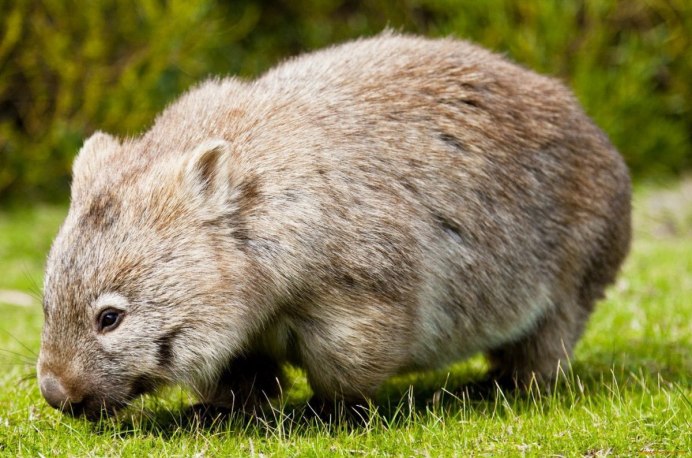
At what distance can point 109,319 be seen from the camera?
15.8ft

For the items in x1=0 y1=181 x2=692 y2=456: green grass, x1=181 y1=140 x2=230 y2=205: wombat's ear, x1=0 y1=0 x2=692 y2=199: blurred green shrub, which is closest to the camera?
x1=0 y1=181 x2=692 y2=456: green grass

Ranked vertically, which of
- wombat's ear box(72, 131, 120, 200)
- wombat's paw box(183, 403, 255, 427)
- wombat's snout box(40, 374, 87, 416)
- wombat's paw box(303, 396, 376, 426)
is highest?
wombat's ear box(72, 131, 120, 200)

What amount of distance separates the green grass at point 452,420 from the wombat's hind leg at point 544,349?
0.12m

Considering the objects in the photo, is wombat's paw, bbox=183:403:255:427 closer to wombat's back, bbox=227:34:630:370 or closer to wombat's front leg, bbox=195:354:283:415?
wombat's front leg, bbox=195:354:283:415

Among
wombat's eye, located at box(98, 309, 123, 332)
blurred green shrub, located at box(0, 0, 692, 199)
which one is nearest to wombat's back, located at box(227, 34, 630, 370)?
wombat's eye, located at box(98, 309, 123, 332)

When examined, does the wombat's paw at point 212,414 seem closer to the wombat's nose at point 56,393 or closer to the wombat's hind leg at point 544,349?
the wombat's nose at point 56,393

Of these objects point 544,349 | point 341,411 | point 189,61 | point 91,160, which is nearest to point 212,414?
point 341,411

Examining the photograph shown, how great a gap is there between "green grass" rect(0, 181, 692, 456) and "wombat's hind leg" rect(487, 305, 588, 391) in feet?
0.38

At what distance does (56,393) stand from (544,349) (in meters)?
2.85

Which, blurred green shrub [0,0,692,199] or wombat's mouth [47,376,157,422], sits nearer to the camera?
wombat's mouth [47,376,157,422]

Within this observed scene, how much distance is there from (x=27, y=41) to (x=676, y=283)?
8245 mm

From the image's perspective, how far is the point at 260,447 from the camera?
4.74 metres

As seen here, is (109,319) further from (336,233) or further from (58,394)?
(336,233)

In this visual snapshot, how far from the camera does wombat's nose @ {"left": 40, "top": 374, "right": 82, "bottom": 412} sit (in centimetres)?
475
